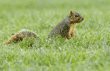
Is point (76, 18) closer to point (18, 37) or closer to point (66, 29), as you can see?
point (66, 29)

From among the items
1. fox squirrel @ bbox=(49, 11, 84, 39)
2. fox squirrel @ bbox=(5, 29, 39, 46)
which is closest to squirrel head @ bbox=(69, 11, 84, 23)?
fox squirrel @ bbox=(49, 11, 84, 39)

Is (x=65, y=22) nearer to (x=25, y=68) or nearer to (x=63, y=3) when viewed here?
(x=25, y=68)

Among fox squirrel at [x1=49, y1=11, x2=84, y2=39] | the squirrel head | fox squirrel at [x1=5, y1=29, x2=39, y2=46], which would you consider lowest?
fox squirrel at [x1=5, y1=29, x2=39, y2=46]

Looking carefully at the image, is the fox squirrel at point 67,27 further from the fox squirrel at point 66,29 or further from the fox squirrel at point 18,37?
the fox squirrel at point 18,37

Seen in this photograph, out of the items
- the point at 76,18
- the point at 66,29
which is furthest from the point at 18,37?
the point at 76,18

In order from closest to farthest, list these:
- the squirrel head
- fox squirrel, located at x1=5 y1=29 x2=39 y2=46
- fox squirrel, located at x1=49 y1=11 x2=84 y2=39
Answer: the squirrel head < fox squirrel, located at x1=49 y1=11 x2=84 y2=39 < fox squirrel, located at x1=5 y1=29 x2=39 y2=46

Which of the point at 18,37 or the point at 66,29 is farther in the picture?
the point at 18,37

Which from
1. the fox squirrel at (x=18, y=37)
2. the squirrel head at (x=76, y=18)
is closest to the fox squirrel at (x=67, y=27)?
the squirrel head at (x=76, y=18)

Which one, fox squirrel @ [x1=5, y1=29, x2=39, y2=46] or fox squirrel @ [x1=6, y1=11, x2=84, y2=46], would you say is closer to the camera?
fox squirrel @ [x1=6, y1=11, x2=84, y2=46]

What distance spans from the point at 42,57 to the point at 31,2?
16.5 meters

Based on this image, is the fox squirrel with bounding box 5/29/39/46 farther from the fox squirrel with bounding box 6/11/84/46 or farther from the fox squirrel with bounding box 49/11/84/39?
the fox squirrel with bounding box 49/11/84/39

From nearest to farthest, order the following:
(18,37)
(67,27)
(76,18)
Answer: (76,18) → (67,27) → (18,37)

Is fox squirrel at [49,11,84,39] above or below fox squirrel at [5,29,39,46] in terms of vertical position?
above

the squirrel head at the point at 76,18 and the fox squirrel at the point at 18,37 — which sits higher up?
the squirrel head at the point at 76,18
